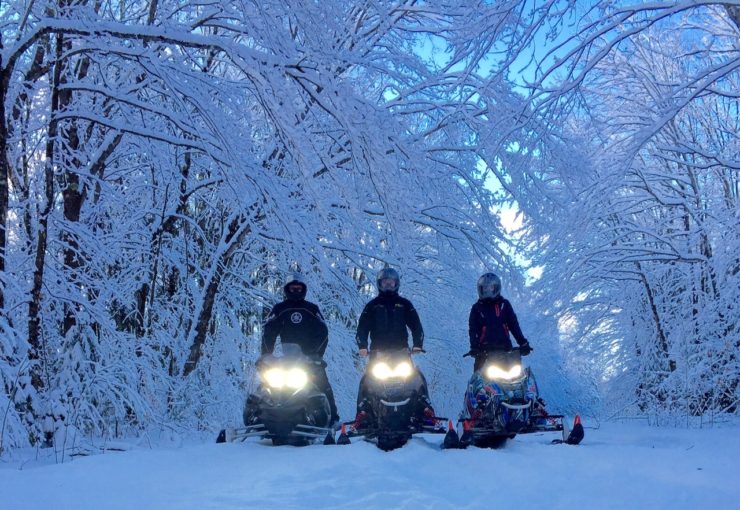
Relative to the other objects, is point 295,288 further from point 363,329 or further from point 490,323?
point 490,323

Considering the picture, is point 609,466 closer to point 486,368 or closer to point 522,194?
point 486,368

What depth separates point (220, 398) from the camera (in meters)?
11.2

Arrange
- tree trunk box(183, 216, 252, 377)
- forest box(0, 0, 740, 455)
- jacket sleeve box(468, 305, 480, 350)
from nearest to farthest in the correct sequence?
forest box(0, 0, 740, 455)
jacket sleeve box(468, 305, 480, 350)
tree trunk box(183, 216, 252, 377)

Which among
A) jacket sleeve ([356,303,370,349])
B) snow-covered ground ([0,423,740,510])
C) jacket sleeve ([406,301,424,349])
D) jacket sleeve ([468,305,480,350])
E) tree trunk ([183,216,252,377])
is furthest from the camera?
tree trunk ([183,216,252,377])

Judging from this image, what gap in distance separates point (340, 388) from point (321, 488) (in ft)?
29.5

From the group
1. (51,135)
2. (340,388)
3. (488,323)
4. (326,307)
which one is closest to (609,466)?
(488,323)

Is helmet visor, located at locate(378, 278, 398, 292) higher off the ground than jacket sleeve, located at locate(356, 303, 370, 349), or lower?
higher

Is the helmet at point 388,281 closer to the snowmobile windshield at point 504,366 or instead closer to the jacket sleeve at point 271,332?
the jacket sleeve at point 271,332

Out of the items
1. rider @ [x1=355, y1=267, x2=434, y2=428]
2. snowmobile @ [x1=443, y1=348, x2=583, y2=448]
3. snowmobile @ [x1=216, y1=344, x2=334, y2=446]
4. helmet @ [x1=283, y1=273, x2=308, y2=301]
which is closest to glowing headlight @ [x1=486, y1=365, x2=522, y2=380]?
snowmobile @ [x1=443, y1=348, x2=583, y2=448]

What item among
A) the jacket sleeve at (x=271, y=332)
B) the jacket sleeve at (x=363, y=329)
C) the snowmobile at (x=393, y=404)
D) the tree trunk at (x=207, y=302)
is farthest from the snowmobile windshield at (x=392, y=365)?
the tree trunk at (x=207, y=302)

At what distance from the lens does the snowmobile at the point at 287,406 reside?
270 inches

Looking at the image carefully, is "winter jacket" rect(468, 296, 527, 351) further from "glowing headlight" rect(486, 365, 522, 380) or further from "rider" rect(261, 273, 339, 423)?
"rider" rect(261, 273, 339, 423)

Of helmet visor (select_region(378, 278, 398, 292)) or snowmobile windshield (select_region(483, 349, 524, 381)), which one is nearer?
snowmobile windshield (select_region(483, 349, 524, 381))

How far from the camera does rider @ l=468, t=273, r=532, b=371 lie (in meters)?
7.44
